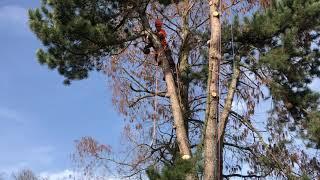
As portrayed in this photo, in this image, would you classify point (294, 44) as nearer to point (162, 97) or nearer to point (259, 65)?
point (259, 65)

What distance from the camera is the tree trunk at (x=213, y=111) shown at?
30.9 feet

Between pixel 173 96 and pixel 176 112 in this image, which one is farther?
pixel 173 96

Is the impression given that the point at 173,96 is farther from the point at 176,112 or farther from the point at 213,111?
the point at 213,111

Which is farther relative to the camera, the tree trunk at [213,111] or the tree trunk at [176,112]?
the tree trunk at [176,112]

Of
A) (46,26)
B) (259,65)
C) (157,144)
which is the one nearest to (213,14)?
(259,65)

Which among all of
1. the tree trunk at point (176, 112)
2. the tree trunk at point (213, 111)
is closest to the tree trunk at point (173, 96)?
the tree trunk at point (176, 112)

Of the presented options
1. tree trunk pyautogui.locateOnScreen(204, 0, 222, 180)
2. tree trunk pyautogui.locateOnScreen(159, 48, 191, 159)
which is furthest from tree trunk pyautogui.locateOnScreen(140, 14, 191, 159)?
tree trunk pyautogui.locateOnScreen(204, 0, 222, 180)

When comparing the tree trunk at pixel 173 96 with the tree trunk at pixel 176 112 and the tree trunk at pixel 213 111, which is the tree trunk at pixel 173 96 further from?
the tree trunk at pixel 213 111

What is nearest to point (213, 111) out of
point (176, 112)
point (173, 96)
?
point (176, 112)

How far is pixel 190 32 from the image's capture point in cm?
1352

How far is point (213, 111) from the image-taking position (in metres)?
9.77

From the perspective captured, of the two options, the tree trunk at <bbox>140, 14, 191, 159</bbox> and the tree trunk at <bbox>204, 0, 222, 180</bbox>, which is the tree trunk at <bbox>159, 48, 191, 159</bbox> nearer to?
the tree trunk at <bbox>140, 14, 191, 159</bbox>

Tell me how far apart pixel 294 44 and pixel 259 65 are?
0.74 m

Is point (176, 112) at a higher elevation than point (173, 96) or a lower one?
lower
